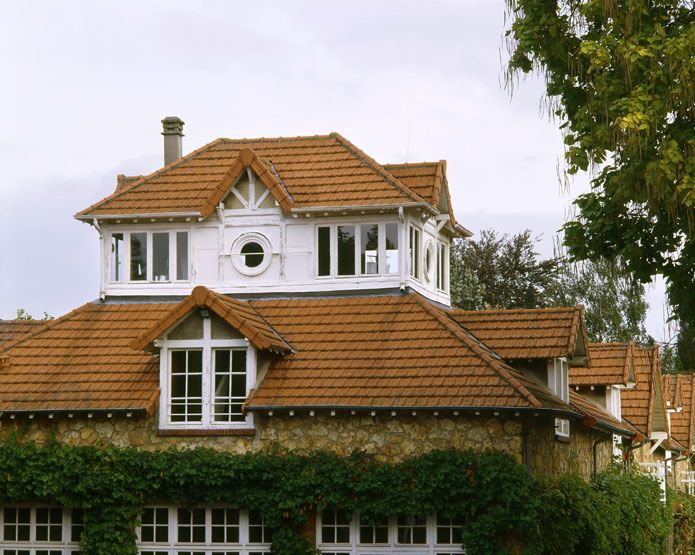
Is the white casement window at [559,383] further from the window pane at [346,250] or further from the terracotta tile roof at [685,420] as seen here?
the terracotta tile roof at [685,420]

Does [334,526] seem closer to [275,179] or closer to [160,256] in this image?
[275,179]

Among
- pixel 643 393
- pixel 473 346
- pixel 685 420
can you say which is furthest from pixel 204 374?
pixel 685 420

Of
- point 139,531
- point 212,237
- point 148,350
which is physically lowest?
point 139,531

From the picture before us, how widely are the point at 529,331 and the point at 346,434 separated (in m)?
5.17

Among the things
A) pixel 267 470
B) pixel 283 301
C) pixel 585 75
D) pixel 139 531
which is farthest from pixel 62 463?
pixel 585 75

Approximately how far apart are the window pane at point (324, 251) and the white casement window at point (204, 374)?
362 centimetres

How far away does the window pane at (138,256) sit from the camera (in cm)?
3180

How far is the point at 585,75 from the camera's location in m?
21.8

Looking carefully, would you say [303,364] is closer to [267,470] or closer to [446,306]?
[267,470]

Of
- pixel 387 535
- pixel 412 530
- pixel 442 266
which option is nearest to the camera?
pixel 412 530

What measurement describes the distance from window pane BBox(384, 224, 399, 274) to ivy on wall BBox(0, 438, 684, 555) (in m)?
5.31

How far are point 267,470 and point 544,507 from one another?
5.57 metres

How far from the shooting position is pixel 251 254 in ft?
103

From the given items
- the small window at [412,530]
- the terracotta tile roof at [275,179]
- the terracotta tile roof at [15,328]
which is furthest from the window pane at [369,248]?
the terracotta tile roof at [15,328]
